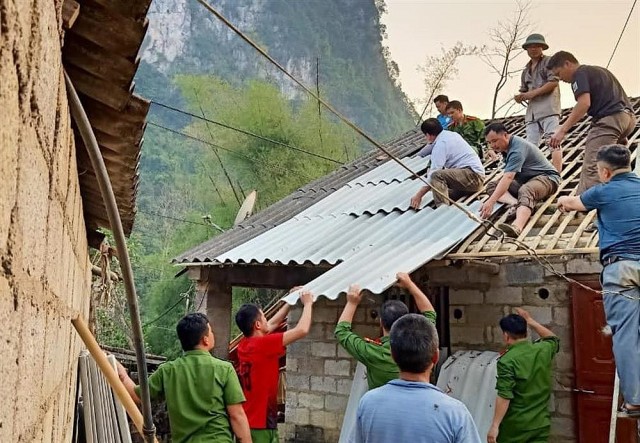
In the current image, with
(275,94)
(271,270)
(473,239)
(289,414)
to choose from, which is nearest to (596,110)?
(473,239)

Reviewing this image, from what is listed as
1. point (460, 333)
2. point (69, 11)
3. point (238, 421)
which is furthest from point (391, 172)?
point (69, 11)

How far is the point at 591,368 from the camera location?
17.1ft

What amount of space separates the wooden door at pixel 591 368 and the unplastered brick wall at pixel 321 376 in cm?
221

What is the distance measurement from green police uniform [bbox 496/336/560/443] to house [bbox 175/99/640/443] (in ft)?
2.26

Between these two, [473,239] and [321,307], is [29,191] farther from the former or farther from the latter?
[321,307]

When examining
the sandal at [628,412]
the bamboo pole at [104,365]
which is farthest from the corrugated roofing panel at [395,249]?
the bamboo pole at [104,365]

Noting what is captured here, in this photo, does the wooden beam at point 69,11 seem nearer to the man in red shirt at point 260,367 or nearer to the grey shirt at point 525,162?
the man in red shirt at point 260,367

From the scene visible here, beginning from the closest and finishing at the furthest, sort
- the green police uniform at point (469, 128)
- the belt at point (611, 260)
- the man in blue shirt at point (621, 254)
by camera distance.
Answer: the man in blue shirt at point (621, 254), the belt at point (611, 260), the green police uniform at point (469, 128)

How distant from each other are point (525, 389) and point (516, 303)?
133 cm

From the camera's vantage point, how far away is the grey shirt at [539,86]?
6703 mm

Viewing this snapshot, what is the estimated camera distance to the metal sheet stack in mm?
3180

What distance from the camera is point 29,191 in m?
1.13

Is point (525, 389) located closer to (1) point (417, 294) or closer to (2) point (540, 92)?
(1) point (417, 294)

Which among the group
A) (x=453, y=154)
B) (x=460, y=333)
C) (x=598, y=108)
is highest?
(x=598, y=108)
